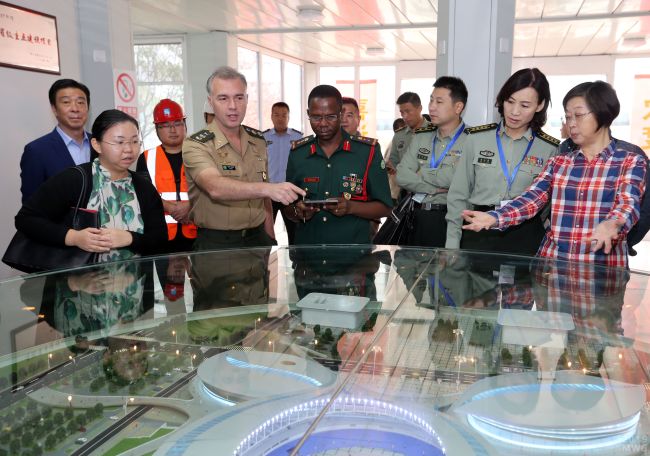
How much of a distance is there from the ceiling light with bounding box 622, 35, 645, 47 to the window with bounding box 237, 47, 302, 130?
7.41 meters

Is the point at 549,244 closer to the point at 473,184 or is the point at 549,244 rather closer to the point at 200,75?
the point at 473,184

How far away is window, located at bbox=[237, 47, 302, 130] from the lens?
12469 millimetres

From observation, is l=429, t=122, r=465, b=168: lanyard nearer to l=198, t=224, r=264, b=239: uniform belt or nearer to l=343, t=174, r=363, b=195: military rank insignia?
l=343, t=174, r=363, b=195: military rank insignia

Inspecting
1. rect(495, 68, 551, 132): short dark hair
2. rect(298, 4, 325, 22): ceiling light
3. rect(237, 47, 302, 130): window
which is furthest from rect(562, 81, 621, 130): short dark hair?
rect(237, 47, 302, 130): window

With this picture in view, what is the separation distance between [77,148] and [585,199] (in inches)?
110

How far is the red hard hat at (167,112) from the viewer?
360cm

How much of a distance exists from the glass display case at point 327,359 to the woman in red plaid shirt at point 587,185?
280 millimetres

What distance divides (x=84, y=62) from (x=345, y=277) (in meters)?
3.93

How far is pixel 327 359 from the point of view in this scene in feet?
4.67

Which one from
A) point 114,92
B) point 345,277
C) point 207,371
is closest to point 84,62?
point 114,92

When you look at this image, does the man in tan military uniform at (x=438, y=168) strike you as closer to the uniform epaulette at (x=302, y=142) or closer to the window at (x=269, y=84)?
the uniform epaulette at (x=302, y=142)

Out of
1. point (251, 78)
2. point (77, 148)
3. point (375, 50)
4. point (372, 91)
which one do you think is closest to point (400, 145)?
point (77, 148)

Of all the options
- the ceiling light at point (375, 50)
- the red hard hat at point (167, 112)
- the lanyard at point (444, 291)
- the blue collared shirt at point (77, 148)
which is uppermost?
the ceiling light at point (375, 50)

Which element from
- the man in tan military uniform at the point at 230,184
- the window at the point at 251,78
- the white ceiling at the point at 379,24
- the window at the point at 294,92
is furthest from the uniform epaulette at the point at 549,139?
the window at the point at 294,92
